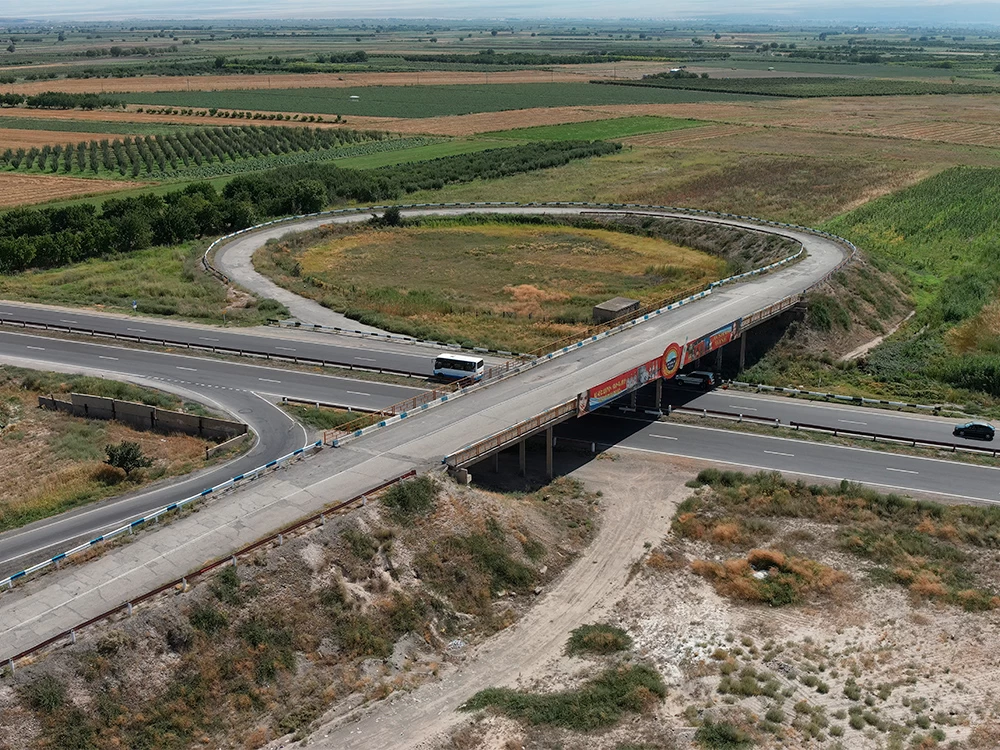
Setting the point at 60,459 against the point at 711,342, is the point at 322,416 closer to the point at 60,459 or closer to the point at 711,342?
the point at 60,459

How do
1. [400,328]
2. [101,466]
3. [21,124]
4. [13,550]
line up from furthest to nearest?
[21,124] → [400,328] → [101,466] → [13,550]

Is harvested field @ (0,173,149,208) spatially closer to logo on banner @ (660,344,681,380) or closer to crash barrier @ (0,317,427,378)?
crash barrier @ (0,317,427,378)

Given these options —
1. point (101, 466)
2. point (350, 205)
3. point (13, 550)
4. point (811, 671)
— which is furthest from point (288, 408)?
point (350, 205)

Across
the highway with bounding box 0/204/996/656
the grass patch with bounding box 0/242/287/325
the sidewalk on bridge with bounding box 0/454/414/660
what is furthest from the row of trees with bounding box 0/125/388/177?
the sidewalk on bridge with bounding box 0/454/414/660

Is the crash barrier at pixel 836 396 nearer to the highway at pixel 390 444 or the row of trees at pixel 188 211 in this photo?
the highway at pixel 390 444

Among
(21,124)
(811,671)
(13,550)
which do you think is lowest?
(811,671)

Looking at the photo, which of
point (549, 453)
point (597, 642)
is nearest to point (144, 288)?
point (549, 453)

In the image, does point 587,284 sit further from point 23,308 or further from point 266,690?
point 266,690

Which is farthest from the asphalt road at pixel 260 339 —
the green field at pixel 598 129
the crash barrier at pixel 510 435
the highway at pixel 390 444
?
the green field at pixel 598 129
